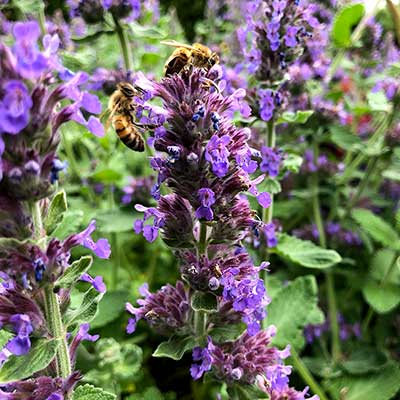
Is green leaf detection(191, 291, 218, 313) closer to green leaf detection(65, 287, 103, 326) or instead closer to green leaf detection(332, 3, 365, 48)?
green leaf detection(65, 287, 103, 326)

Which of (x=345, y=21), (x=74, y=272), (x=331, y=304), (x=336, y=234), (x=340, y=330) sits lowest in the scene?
(x=340, y=330)

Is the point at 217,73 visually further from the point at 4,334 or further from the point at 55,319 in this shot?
the point at 4,334

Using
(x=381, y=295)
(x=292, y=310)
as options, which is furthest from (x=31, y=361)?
(x=381, y=295)

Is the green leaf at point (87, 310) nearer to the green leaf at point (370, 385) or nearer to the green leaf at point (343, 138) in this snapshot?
the green leaf at point (370, 385)

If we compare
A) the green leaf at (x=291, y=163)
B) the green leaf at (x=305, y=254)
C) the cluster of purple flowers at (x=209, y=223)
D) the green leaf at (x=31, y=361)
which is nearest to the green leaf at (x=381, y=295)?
the green leaf at (x=305, y=254)

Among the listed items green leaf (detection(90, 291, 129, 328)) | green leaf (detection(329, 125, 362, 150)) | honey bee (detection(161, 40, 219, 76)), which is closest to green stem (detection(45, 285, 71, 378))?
honey bee (detection(161, 40, 219, 76))

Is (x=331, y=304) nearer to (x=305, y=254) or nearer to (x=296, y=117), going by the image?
(x=305, y=254)

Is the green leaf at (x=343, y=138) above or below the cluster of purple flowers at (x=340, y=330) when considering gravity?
above

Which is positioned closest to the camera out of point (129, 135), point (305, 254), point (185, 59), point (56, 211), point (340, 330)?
point (56, 211)
